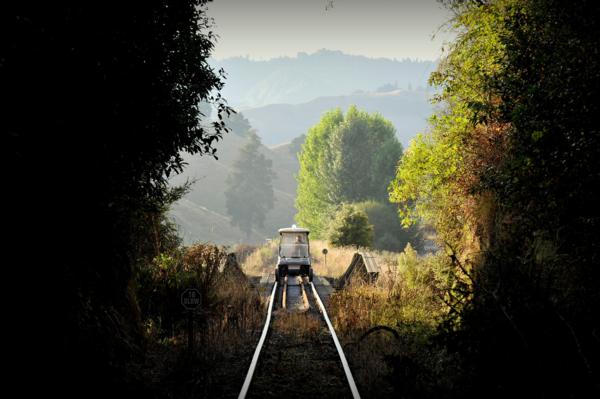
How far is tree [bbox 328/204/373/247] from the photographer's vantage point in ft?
101

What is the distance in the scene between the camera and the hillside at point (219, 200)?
82375 mm

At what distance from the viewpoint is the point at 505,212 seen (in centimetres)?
894

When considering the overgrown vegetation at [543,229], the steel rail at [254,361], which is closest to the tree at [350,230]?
the steel rail at [254,361]

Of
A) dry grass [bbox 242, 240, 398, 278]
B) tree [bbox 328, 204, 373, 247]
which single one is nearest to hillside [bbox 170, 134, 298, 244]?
dry grass [bbox 242, 240, 398, 278]

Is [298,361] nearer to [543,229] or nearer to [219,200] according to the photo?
[543,229]

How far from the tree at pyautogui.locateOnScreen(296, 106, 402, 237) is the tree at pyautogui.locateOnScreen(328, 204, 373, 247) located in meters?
15.3

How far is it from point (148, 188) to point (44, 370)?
10.5ft

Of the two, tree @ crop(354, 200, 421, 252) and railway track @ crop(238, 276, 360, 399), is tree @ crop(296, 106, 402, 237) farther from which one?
railway track @ crop(238, 276, 360, 399)

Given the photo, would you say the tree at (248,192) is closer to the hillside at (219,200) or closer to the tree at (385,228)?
the hillside at (219,200)

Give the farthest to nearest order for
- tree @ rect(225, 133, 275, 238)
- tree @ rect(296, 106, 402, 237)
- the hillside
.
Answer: tree @ rect(225, 133, 275, 238) → the hillside → tree @ rect(296, 106, 402, 237)

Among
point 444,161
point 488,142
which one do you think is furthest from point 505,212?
point 444,161

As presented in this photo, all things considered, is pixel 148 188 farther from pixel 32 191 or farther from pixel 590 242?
pixel 590 242

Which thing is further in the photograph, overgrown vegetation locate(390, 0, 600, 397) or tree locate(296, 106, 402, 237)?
tree locate(296, 106, 402, 237)

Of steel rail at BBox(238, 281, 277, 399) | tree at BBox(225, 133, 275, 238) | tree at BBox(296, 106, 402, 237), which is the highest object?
tree at BBox(225, 133, 275, 238)
